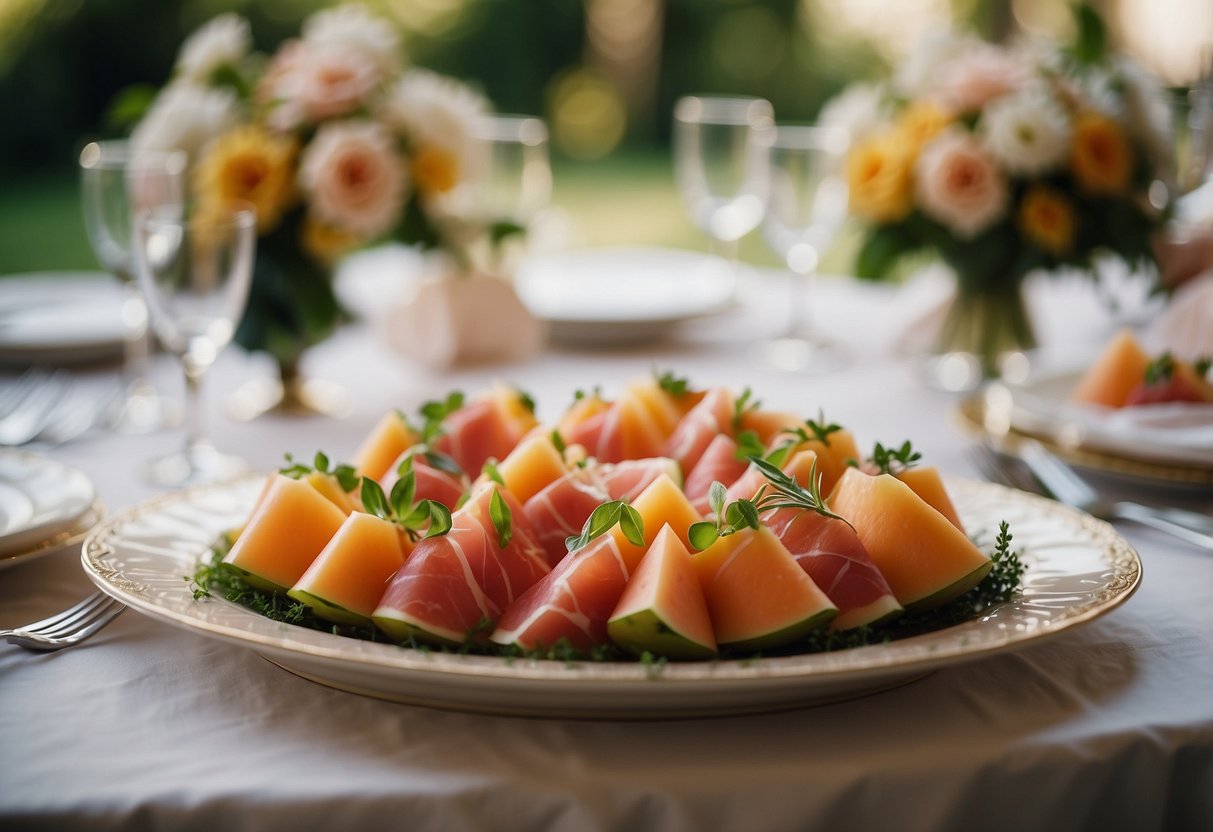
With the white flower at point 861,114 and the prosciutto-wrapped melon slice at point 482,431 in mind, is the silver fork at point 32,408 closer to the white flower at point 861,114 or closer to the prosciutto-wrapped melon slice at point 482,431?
the prosciutto-wrapped melon slice at point 482,431

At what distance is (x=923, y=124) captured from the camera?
2357mm

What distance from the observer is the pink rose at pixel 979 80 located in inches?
90.9

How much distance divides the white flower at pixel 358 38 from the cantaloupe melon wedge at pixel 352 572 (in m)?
1.34

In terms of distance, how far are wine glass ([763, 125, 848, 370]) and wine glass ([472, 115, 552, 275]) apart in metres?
0.46

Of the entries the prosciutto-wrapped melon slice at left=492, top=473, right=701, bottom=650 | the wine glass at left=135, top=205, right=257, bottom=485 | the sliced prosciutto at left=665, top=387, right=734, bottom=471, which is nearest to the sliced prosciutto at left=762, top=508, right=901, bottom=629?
the prosciutto-wrapped melon slice at left=492, top=473, right=701, bottom=650

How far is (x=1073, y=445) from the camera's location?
1776 mm

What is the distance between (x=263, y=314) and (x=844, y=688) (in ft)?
4.89

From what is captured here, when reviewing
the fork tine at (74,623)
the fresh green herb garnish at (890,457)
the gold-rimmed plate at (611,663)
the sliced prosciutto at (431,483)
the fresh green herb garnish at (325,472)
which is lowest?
the fork tine at (74,623)

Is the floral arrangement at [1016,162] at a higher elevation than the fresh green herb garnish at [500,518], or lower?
higher

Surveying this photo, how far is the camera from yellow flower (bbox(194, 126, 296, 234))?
7.01 ft

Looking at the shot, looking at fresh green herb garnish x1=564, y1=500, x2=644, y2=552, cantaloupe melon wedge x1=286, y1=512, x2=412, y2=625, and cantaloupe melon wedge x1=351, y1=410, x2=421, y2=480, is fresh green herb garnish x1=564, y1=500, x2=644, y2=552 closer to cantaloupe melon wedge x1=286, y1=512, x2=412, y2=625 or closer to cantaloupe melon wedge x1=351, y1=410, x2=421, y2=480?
cantaloupe melon wedge x1=286, y1=512, x2=412, y2=625

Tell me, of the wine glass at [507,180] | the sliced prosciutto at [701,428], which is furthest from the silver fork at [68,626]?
the wine glass at [507,180]

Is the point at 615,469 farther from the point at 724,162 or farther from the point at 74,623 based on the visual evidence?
the point at 724,162

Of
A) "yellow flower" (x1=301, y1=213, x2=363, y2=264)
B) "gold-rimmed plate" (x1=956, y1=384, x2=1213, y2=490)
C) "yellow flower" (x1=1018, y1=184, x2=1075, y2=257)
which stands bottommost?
"gold-rimmed plate" (x1=956, y1=384, x2=1213, y2=490)
